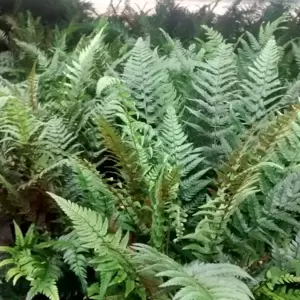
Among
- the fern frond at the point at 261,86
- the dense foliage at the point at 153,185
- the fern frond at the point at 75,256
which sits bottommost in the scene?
the fern frond at the point at 75,256

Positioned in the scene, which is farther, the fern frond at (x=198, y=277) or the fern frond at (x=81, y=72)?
the fern frond at (x=81, y=72)

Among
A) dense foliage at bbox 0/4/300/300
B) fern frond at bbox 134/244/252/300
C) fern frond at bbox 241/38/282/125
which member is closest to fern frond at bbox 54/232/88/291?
dense foliage at bbox 0/4/300/300

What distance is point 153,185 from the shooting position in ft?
4.70

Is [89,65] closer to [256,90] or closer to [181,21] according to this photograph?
[256,90]

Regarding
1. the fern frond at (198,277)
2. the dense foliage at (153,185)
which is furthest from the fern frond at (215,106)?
the fern frond at (198,277)

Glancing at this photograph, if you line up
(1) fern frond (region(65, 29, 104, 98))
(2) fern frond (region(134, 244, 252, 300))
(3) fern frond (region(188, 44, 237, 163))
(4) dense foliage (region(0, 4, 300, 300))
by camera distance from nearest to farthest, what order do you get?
(2) fern frond (region(134, 244, 252, 300)), (4) dense foliage (region(0, 4, 300, 300)), (3) fern frond (region(188, 44, 237, 163)), (1) fern frond (region(65, 29, 104, 98))

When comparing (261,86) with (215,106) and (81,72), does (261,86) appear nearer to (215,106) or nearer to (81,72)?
(215,106)

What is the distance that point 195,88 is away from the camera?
1700mm

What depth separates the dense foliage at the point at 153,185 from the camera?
4.24 feet

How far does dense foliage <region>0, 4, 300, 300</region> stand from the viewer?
1.29m

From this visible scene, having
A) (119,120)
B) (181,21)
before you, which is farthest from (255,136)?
(181,21)

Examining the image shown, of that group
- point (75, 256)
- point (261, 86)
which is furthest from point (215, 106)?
point (75, 256)

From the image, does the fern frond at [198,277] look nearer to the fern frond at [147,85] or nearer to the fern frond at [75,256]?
the fern frond at [75,256]

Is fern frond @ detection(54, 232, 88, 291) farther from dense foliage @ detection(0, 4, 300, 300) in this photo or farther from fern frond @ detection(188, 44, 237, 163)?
fern frond @ detection(188, 44, 237, 163)
